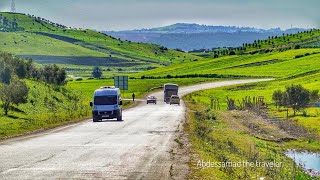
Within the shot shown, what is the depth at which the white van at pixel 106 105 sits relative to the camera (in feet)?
193


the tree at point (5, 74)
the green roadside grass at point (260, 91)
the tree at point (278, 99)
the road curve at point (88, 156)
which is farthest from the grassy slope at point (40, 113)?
the tree at point (278, 99)

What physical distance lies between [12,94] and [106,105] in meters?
9.03

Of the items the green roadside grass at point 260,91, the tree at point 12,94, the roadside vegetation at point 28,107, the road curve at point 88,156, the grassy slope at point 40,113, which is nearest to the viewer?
the road curve at point 88,156

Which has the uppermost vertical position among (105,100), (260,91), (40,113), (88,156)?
(105,100)

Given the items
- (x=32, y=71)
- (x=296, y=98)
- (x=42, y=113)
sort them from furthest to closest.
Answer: (x=32, y=71) → (x=296, y=98) → (x=42, y=113)

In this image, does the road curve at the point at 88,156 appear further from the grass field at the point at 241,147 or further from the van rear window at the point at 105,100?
the van rear window at the point at 105,100

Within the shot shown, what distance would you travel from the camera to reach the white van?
58.9 meters

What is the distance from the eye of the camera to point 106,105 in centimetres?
5941

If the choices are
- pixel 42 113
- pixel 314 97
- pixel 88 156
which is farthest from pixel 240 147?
pixel 314 97

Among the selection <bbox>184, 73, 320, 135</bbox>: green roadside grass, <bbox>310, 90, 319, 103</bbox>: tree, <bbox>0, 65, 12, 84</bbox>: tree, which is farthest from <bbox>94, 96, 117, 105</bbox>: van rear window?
<bbox>310, 90, 319, 103</bbox>: tree

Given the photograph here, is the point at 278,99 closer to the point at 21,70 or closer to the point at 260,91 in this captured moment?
the point at 260,91

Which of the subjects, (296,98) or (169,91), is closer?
(296,98)

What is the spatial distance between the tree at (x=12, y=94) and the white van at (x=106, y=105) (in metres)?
6.83

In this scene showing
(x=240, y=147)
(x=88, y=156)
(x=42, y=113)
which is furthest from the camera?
(x=42, y=113)
